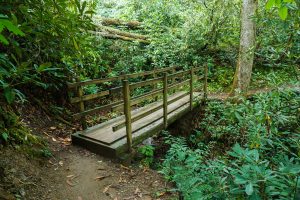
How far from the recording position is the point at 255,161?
7.47 feet

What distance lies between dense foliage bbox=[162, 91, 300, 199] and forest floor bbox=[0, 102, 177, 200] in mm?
517

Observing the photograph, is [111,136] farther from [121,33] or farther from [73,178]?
[121,33]

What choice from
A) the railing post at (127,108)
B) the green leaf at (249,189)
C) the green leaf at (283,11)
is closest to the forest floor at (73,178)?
the railing post at (127,108)

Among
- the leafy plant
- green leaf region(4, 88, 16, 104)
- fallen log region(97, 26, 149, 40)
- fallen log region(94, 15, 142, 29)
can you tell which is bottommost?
the leafy plant

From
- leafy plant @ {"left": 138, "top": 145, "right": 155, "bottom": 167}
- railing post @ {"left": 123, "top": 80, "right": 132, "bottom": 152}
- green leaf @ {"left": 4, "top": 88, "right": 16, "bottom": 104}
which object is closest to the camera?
green leaf @ {"left": 4, "top": 88, "right": 16, "bottom": 104}

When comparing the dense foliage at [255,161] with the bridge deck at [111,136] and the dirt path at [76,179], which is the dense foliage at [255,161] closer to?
the dirt path at [76,179]

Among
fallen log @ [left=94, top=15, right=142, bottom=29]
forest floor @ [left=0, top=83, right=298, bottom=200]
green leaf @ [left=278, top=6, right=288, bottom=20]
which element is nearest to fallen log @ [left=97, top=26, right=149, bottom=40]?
fallen log @ [left=94, top=15, right=142, bottom=29]

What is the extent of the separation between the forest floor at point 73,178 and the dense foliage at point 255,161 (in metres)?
0.52

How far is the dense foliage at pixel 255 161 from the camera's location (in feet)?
6.91

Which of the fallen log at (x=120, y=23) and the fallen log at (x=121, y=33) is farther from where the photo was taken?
the fallen log at (x=120, y=23)

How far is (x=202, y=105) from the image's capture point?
8.88m

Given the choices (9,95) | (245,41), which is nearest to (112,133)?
(9,95)

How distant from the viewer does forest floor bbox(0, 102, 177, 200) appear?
3.74 metres

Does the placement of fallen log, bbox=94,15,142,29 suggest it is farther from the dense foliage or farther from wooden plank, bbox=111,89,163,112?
wooden plank, bbox=111,89,163,112
